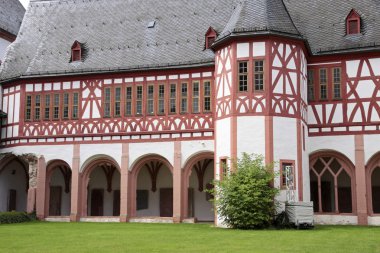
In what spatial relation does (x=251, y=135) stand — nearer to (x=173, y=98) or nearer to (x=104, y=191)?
(x=173, y=98)

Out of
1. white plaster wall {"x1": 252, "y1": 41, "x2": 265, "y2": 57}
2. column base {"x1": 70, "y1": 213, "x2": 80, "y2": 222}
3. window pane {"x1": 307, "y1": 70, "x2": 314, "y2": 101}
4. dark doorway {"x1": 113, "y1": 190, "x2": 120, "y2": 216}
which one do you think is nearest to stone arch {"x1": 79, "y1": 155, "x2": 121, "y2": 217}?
column base {"x1": 70, "y1": 213, "x2": 80, "y2": 222}

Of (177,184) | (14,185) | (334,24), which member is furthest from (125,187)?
(334,24)

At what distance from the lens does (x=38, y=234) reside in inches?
856

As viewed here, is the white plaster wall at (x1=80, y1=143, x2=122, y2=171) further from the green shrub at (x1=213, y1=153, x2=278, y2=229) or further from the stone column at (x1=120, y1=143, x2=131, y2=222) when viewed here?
the green shrub at (x1=213, y1=153, x2=278, y2=229)

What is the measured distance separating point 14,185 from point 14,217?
6.67 m

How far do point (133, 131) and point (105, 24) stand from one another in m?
7.71

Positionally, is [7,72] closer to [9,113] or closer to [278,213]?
[9,113]

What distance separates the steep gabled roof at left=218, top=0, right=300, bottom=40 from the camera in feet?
85.9

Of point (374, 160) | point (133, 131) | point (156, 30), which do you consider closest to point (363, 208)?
point (374, 160)

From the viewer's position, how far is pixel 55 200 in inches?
1398

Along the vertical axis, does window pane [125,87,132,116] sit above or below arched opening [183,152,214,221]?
above

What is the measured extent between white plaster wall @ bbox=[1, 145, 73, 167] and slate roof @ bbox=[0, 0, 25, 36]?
32.8 ft

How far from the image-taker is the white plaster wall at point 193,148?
29.7 m

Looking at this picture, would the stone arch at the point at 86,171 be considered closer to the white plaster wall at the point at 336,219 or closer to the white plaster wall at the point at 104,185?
the white plaster wall at the point at 104,185
